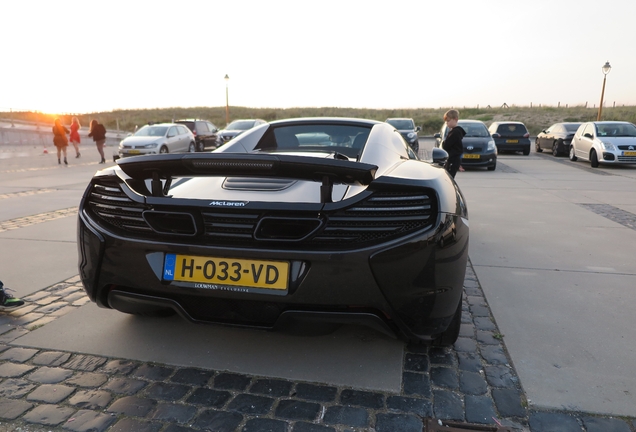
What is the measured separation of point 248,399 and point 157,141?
15.8 metres

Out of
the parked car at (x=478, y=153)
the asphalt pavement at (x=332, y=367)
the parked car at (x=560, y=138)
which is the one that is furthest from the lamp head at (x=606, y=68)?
the asphalt pavement at (x=332, y=367)

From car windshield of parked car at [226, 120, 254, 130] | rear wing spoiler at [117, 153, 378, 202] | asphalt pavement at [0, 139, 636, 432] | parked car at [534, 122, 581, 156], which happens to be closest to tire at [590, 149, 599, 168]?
parked car at [534, 122, 581, 156]

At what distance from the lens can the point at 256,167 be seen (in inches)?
82.9

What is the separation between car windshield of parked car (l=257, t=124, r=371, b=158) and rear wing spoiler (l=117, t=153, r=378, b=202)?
1218 millimetres

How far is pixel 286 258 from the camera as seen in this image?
2.05 m

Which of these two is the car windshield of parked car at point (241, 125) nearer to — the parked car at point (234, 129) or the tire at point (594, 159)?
the parked car at point (234, 129)

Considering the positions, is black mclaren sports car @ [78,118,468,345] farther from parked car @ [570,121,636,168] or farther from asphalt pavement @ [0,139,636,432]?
parked car @ [570,121,636,168]

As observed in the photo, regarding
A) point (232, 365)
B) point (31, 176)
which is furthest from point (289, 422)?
point (31, 176)

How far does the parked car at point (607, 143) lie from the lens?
1329 centimetres

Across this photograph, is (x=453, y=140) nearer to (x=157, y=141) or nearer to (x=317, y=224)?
(x=317, y=224)

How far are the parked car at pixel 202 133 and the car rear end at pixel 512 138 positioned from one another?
1285 centimetres

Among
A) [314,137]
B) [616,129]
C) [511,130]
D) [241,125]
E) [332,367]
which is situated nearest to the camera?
[332,367]

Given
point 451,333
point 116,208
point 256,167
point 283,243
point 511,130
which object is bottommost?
point 451,333

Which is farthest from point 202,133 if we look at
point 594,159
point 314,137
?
point 314,137
